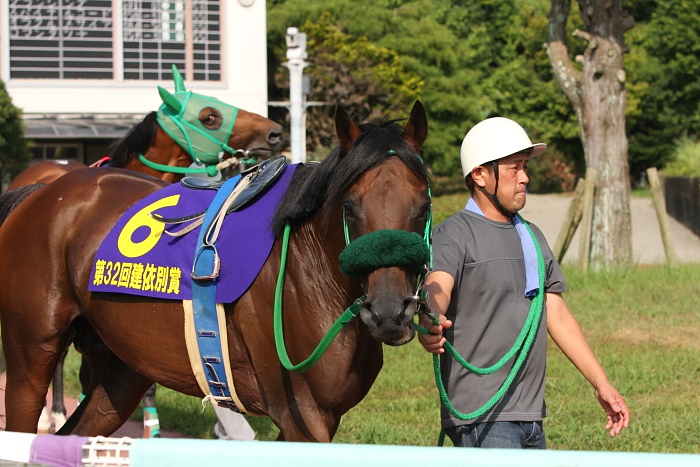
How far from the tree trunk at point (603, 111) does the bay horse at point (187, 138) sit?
7.14 meters

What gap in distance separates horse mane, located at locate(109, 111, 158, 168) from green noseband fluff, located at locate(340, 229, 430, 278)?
143 inches

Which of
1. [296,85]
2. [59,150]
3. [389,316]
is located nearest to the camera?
[389,316]

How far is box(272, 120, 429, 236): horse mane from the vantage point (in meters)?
3.16

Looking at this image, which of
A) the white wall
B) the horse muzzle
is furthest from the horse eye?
the white wall

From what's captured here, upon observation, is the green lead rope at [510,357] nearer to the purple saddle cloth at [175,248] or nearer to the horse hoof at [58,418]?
the purple saddle cloth at [175,248]

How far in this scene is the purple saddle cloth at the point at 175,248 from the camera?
3582 mm

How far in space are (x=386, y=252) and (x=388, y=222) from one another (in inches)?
6.7

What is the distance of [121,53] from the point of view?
19.7 metres

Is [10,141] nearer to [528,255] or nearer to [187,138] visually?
[187,138]

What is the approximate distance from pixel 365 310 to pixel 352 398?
0.76 m

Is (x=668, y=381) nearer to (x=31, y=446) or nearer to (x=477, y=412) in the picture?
(x=477, y=412)

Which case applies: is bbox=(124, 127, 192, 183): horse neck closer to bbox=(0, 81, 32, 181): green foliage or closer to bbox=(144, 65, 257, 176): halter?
bbox=(144, 65, 257, 176): halter

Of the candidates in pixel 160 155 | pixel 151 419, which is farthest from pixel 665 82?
pixel 151 419

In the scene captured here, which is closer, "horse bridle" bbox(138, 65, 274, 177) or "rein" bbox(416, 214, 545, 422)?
"rein" bbox(416, 214, 545, 422)
